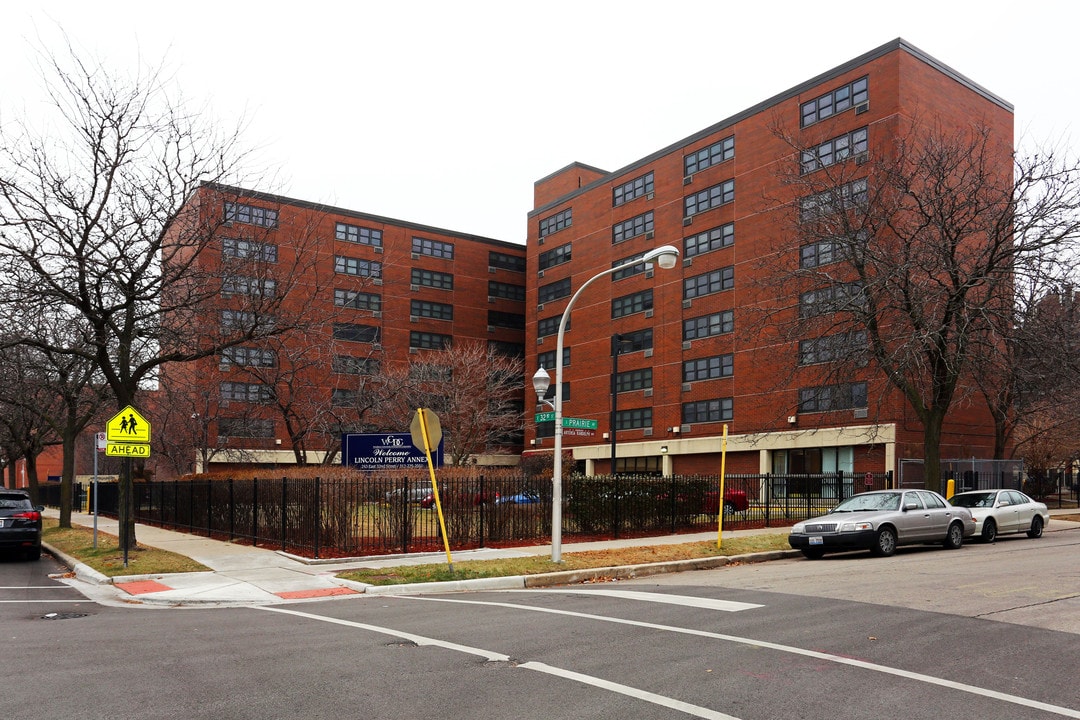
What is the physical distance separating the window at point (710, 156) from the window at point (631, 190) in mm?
3460

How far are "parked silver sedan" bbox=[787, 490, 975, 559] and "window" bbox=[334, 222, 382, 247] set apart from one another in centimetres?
4844

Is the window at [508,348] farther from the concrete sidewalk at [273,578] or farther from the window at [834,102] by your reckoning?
the concrete sidewalk at [273,578]

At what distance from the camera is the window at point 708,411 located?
4744 centimetres

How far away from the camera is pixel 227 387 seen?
49.9m

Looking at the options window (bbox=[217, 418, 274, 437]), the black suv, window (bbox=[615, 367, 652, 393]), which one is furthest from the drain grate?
window (bbox=[615, 367, 652, 393])

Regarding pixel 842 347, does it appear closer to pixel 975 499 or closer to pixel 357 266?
pixel 975 499

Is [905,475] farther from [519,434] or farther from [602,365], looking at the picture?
[519,434]

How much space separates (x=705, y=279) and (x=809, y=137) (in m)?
10.1

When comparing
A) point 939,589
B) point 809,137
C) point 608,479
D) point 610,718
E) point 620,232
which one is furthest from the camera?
point 620,232

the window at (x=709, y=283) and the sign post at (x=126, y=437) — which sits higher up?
the window at (x=709, y=283)

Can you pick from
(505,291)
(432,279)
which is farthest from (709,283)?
(505,291)

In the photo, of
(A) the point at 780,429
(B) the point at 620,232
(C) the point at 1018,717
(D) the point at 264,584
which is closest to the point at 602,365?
(B) the point at 620,232

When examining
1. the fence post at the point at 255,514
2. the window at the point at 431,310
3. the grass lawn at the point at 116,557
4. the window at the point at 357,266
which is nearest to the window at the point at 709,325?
the window at the point at 357,266

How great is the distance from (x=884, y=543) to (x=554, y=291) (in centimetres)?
4596
